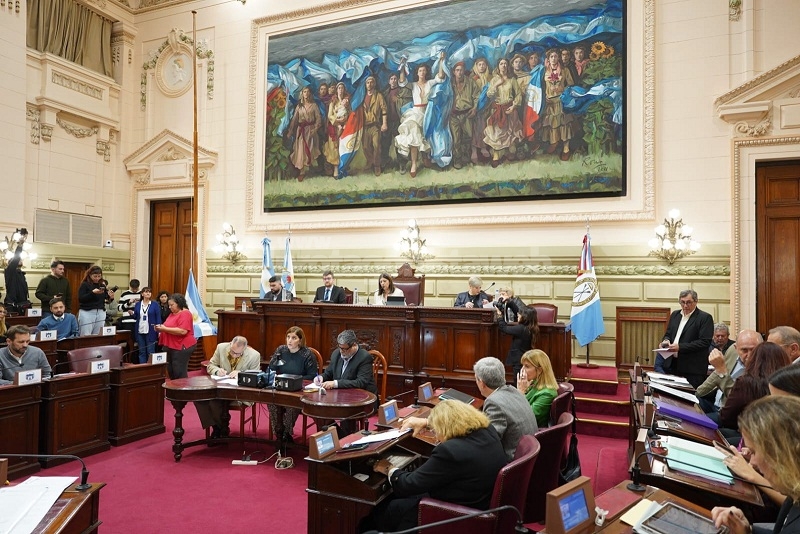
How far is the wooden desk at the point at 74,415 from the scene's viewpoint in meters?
4.95

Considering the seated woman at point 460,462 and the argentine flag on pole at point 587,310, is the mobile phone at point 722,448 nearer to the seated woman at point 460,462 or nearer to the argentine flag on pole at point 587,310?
the seated woman at point 460,462

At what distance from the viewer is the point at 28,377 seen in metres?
4.77

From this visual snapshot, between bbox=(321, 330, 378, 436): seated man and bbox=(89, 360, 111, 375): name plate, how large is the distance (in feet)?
7.59

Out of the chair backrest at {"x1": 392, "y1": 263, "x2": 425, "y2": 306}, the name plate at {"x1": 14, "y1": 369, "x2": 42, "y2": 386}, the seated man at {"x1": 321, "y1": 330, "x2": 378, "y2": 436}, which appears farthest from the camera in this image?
the chair backrest at {"x1": 392, "y1": 263, "x2": 425, "y2": 306}

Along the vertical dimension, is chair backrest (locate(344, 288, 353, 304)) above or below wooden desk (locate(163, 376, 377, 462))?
above

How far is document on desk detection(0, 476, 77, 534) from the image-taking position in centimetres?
194

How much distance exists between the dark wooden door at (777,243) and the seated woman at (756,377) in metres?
5.20

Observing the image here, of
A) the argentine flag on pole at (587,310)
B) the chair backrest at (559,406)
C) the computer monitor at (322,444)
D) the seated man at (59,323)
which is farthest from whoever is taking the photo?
the argentine flag on pole at (587,310)

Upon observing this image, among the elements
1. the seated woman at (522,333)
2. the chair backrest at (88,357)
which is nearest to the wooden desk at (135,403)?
the chair backrest at (88,357)

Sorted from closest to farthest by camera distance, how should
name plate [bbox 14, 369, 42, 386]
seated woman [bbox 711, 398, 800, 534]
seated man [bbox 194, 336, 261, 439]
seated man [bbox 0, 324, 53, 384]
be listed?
seated woman [bbox 711, 398, 800, 534]
name plate [bbox 14, 369, 42, 386]
seated man [bbox 0, 324, 53, 384]
seated man [bbox 194, 336, 261, 439]

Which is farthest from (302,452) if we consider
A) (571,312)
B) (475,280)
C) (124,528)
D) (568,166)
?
(568,166)

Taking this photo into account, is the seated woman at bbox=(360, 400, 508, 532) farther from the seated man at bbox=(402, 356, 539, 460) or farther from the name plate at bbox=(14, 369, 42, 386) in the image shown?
the name plate at bbox=(14, 369, 42, 386)

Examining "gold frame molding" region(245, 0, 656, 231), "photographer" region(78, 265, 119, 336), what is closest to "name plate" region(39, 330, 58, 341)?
"photographer" region(78, 265, 119, 336)

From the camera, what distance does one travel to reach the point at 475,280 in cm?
732
